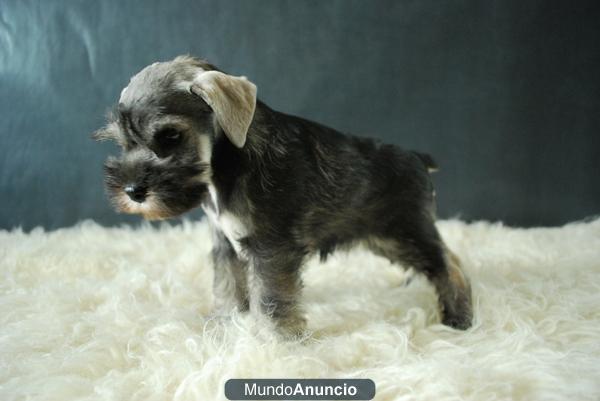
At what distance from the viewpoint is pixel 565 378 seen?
1275 millimetres

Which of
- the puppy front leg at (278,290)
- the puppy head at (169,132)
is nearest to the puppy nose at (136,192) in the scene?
the puppy head at (169,132)

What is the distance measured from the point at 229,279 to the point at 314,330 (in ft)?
1.18

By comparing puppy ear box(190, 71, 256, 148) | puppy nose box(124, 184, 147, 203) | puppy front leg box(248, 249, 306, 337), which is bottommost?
puppy front leg box(248, 249, 306, 337)

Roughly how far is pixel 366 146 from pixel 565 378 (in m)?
0.98

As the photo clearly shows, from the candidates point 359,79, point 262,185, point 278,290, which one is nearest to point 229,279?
point 278,290

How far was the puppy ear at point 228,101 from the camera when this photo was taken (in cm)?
147

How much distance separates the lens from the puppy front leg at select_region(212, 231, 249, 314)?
188 centimetres

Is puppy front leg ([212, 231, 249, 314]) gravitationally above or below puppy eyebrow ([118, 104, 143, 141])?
below

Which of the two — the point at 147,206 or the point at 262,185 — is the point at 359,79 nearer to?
the point at 262,185

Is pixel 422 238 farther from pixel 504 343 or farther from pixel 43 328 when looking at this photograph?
pixel 43 328

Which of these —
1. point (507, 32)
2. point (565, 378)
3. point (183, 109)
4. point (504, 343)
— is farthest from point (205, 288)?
point (507, 32)

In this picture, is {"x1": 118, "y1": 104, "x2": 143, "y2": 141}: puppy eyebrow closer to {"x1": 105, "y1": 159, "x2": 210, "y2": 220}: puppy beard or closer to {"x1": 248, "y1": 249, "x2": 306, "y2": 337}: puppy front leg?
{"x1": 105, "y1": 159, "x2": 210, "y2": 220}: puppy beard

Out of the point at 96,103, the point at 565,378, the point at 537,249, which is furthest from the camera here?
the point at 96,103

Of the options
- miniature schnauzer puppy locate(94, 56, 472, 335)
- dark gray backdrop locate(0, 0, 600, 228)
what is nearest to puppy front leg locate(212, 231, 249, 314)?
miniature schnauzer puppy locate(94, 56, 472, 335)
